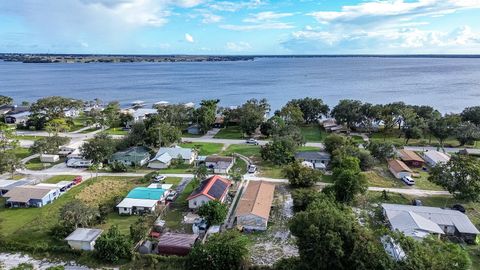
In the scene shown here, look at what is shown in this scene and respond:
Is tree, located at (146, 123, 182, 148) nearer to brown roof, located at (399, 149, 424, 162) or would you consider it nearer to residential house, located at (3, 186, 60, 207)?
residential house, located at (3, 186, 60, 207)

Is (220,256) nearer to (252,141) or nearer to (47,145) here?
(47,145)

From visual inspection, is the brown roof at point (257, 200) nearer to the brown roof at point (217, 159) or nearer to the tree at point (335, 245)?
the brown roof at point (217, 159)

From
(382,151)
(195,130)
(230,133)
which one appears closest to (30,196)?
(195,130)

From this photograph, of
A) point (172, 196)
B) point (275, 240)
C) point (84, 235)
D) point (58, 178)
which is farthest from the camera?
point (58, 178)

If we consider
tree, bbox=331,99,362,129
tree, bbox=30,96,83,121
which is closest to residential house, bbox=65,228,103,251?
tree, bbox=30,96,83,121

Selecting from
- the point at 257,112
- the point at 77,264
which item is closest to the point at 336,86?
the point at 257,112

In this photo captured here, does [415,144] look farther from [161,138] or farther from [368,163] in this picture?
[161,138]

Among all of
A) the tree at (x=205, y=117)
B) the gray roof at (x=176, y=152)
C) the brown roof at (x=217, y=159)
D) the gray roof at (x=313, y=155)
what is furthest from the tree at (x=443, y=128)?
the gray roof at (x=176, y=152)
